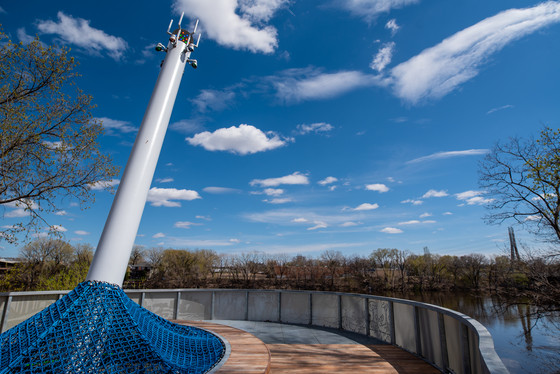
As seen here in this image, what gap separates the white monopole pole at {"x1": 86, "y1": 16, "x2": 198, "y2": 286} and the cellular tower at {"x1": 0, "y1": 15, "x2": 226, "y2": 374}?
0.01 meters

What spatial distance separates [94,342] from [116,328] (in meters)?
0.30

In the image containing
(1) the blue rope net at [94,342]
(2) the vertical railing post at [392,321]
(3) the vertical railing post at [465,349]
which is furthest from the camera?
(2) the vertical railing post at [392,321]

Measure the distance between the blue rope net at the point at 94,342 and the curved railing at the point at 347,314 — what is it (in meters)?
3.28

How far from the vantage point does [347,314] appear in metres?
7.52

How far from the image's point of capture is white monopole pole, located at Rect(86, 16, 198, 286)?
4.14m

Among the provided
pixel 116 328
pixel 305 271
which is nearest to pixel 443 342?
pixel 116 328

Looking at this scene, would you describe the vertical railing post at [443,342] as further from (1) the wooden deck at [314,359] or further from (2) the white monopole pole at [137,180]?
(2) the white monopole pole at [137,180]

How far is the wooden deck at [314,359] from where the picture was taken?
412 cm

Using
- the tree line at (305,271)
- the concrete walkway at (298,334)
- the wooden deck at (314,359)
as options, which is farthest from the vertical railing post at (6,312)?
the tree line at (305,271)

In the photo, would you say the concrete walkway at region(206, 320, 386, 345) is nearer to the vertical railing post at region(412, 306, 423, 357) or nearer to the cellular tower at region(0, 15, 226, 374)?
the vertical railing post at region(412, 306, 423, 357)

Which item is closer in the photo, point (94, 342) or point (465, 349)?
point (94, 342)

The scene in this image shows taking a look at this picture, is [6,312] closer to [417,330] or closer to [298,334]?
[298,334]

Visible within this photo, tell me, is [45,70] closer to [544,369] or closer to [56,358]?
[56,358]

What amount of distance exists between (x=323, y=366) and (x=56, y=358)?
3.61 m
